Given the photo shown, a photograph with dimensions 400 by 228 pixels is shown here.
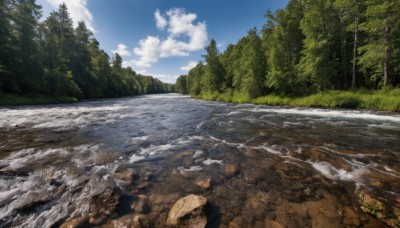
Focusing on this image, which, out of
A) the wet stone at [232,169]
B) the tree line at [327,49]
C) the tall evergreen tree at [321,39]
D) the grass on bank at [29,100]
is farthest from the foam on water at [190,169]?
the grass on bank at [29,100]

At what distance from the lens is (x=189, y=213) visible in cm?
364

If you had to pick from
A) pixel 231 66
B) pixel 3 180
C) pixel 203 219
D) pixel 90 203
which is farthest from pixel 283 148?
pixel 231 66

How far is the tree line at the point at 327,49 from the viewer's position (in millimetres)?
18172

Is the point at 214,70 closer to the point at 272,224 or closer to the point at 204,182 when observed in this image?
the point at 204,182

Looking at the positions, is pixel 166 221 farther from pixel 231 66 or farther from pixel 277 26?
pixel 231 66

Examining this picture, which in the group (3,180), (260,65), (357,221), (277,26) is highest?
(277,26)

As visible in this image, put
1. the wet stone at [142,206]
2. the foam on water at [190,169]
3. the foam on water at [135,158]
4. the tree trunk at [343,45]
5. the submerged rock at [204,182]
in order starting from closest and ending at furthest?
the wet stone at [142,206]
the submerged rock at [204,182]
the foam on water at [190,169]
the foam on water at [135,158]
the tree trunk at [343,45]

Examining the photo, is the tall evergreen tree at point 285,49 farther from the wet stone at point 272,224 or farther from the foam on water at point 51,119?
the wet stone at point 272,224

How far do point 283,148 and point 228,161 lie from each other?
8.63ft

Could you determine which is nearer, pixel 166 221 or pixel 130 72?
pixel 166 221

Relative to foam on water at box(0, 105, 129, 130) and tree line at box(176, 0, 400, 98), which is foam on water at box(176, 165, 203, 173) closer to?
foam on water at box(0, 105, 129, 130)

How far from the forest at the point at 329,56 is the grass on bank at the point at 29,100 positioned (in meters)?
28.0

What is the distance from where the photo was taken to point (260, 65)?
32.5 metres

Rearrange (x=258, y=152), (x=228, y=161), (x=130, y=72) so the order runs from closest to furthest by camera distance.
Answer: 1. (x=228, y=161)
2. (x=258, y=152)
3. (x=130, y=72)
